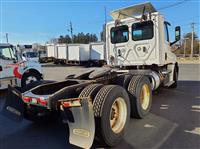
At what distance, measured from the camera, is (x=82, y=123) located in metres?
3.13

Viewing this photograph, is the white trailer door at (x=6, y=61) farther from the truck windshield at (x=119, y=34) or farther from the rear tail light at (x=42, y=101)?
the rear tail light at (x=42, y=101)

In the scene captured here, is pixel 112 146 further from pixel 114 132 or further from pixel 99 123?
pixel 99 123

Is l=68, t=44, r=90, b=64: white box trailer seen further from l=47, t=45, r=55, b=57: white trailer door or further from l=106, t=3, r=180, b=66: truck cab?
l=106, t=3, r=180, b=66: truck cab

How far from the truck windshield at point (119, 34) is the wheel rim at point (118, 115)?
12.3ft

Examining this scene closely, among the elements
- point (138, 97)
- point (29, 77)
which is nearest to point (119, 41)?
point (138, 97)

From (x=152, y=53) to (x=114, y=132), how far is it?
12.9ft

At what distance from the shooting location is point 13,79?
28.3ft

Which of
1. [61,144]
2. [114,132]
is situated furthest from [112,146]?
[61,144]

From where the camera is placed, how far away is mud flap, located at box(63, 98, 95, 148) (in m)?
3.05

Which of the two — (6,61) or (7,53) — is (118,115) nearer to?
(6,61)

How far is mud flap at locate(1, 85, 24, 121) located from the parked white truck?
15.0ft

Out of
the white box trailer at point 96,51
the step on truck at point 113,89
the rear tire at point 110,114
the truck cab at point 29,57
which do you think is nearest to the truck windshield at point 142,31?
the step on truck at point 113,89

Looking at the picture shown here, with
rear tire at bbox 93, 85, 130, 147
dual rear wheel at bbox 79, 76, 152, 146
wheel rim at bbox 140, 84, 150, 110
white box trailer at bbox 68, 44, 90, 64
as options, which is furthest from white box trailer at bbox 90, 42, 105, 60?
rear tire at bbox 93, 85, 130, 147

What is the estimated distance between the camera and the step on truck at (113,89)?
3.23 meters
